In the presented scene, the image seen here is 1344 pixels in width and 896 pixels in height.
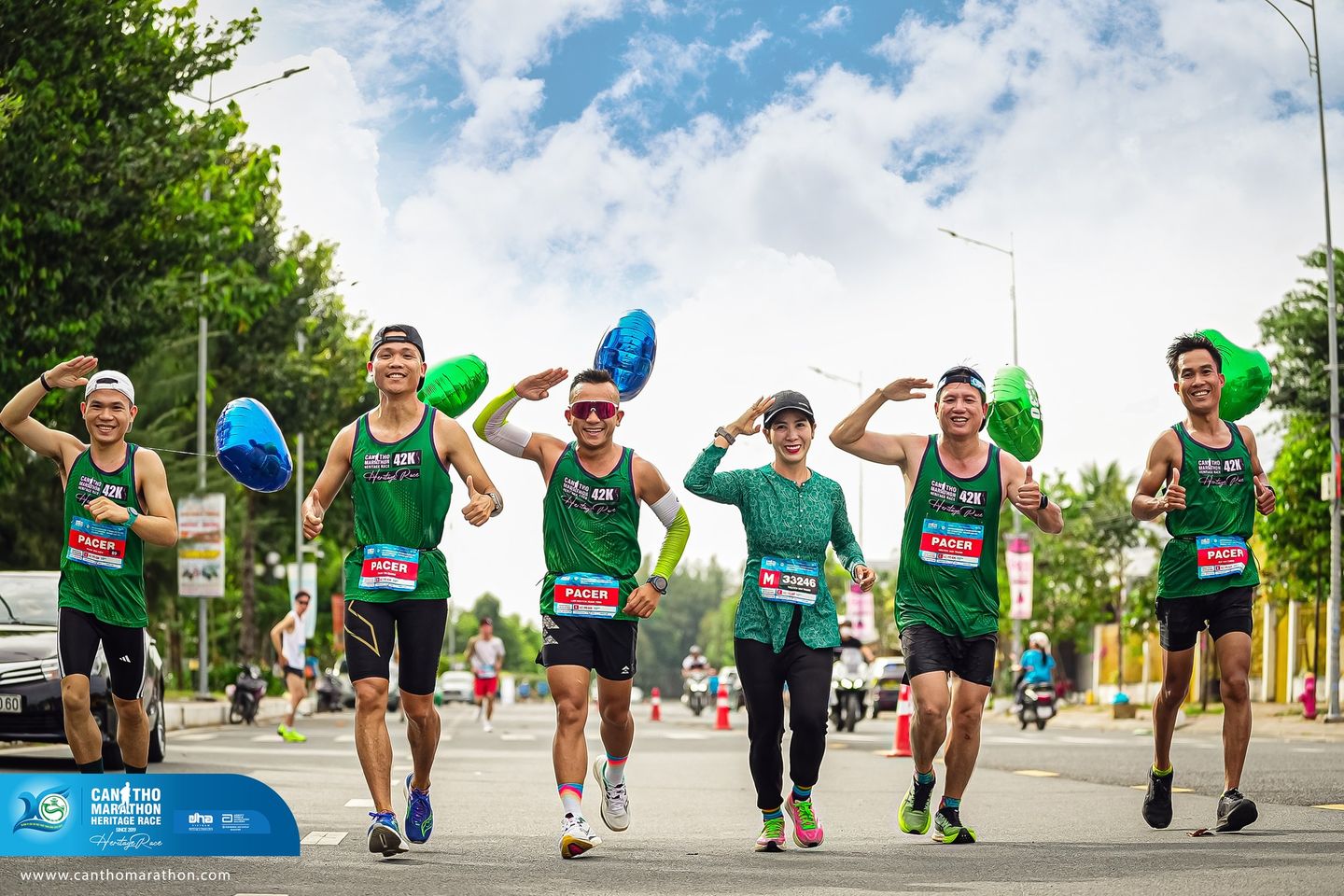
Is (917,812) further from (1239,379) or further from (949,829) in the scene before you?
(1239,379)

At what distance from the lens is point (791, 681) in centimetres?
880

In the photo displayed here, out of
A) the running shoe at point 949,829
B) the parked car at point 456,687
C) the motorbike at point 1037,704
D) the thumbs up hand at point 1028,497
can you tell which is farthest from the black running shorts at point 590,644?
the parked car at point 456,687

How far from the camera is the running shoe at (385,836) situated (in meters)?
7.95

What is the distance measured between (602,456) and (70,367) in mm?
2554

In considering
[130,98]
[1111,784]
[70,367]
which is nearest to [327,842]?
[70,367]

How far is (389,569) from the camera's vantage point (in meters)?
8.31

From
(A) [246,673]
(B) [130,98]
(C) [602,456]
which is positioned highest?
(B) [130,98]

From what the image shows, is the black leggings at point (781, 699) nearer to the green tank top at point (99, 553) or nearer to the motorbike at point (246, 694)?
the green tank top at point (99, 553)

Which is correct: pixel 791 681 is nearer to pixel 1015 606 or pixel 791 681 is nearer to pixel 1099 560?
pixel 1015 606

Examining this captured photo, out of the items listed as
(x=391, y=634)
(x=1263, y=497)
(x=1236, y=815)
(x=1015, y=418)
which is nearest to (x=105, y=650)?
(x=391, y=634)

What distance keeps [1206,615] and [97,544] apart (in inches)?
210

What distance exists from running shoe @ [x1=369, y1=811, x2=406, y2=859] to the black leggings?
1723 millimetres

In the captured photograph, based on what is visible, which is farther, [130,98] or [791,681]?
[130,98]

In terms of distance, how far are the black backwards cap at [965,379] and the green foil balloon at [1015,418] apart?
0.54m
